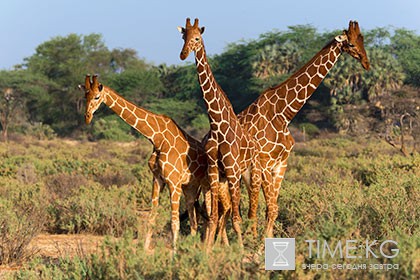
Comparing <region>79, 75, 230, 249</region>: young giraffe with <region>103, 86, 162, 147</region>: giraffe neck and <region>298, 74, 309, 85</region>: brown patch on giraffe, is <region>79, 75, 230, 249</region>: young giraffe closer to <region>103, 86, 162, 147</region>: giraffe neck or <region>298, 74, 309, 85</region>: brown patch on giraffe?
<region>103, 86, 162, 147</region>: giraffe neck

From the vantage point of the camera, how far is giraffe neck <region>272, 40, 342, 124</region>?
27.7ft

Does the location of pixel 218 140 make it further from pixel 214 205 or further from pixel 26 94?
pixel 26 94

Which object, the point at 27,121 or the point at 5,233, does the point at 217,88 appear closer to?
the point at 5,233

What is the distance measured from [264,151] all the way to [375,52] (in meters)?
39.3

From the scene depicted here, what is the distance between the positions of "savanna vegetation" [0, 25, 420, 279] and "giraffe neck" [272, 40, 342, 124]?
1.19m

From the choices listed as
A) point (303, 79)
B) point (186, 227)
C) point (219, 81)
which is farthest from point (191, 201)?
point (219, 81)

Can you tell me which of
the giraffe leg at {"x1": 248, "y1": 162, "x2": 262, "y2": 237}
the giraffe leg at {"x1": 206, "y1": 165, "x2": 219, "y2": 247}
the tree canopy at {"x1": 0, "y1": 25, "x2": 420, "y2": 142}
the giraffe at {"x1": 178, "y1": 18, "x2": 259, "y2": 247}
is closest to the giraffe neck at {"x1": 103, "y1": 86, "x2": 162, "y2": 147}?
the giraffe at {"x1": 178, "y1": 18, "x2": 259, "y2": 247}

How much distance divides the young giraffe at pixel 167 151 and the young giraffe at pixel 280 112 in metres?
0.63

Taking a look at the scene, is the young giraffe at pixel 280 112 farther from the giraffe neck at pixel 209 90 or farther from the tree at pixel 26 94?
the tree at pixel 26 94

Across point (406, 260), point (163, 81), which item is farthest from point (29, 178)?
point (163, 81)

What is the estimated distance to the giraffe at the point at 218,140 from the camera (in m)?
7.54

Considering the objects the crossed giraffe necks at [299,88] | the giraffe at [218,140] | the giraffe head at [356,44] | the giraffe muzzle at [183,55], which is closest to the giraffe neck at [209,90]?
the giraffe at [218,140]

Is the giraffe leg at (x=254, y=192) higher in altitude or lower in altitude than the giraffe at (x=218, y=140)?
lower

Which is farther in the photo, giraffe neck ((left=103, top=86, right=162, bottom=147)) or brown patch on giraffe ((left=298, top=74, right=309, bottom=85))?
brown patch on giraffe ((left=298, top=74, right=309, bottom=85))
